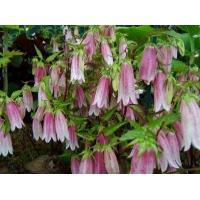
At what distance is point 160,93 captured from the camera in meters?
1.08

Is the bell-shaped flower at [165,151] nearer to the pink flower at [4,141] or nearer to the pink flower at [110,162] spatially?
the pink flower at [110,162]

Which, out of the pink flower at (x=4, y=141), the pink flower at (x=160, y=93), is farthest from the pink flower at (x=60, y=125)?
the pink flower at (x=160, y=93)

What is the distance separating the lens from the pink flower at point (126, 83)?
1070mm

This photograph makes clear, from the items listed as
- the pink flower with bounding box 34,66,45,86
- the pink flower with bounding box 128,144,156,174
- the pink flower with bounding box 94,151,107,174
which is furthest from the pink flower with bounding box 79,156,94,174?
the pink flower with bounding box 34,66,45,86

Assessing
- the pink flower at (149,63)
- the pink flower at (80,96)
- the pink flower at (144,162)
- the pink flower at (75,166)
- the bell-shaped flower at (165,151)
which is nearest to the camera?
the pink flower at (144,162)

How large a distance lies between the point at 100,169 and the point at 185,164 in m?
0.44

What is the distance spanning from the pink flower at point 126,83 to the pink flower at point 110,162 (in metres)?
0.16

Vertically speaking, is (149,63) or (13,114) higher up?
(149,63)

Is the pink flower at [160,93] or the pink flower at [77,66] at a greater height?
the pink flower at [77,66]

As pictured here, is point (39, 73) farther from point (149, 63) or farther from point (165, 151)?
point (165, 151)

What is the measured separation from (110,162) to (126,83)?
25cm

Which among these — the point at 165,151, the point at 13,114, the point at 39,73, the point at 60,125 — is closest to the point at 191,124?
the point at 165,151

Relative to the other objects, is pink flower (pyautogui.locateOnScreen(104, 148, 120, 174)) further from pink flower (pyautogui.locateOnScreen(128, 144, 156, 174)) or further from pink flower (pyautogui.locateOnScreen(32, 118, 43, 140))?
pink flower (pyautogui.locateOnScreen(32, 118, 43, 140))

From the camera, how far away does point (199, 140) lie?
903mm
